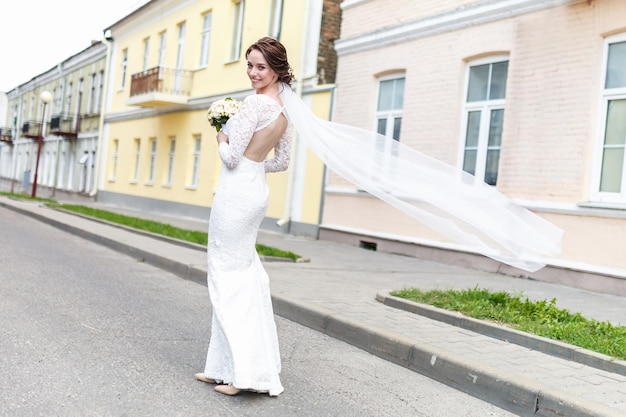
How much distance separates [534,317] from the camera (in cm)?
676

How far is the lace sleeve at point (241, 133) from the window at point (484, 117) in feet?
27.1

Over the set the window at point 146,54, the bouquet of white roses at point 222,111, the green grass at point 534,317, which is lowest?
the green grass at point 534,317

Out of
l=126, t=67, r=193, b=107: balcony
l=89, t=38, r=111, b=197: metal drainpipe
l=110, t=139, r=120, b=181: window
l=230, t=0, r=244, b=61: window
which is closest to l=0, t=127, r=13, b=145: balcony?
l=89, t=38, r=111, b=197: metal drainpipe

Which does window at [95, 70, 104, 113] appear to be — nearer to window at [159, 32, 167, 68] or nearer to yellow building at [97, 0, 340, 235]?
yellow building at [97, 0, 340, 235]

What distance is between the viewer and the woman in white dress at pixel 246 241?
439 centimetres

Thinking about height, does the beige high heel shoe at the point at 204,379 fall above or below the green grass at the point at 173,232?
below

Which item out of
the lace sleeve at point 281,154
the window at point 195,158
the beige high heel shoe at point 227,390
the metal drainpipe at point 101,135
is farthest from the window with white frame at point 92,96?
the beige high heel shoe at point 227,390

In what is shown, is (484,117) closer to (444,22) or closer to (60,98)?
(444,22)

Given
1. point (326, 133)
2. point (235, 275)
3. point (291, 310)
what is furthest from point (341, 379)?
point (291, 310)

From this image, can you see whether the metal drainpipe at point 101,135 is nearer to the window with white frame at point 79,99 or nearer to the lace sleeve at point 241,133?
the window with white frame at point 79,99

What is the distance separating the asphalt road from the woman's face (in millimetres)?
1939

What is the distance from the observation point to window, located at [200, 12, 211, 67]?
76.6 ft

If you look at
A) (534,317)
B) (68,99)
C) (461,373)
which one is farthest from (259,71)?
(68,99)

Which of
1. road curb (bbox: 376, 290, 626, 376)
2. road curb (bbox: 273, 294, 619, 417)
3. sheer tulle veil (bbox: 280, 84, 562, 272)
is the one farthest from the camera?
sheer tulle veil (bbox: 280, 84, 562, 272)
